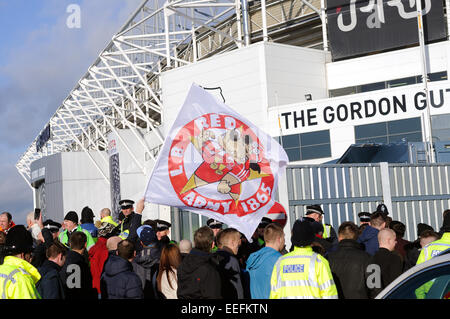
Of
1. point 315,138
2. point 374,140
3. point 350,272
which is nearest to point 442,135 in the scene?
point 374,140

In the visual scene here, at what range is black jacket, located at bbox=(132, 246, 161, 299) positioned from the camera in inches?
273

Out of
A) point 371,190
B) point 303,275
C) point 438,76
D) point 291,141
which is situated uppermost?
point 438,76

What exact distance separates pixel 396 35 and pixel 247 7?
769cm

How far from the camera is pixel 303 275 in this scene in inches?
192

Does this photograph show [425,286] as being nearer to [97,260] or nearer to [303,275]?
[303,275]

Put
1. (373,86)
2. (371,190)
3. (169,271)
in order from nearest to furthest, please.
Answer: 1. (169,271)
2. (371,190)
3. (373,86)

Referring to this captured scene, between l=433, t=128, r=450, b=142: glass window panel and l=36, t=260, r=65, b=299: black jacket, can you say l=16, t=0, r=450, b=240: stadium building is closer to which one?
l=433, t=128, r=450, b=142: glass window panel

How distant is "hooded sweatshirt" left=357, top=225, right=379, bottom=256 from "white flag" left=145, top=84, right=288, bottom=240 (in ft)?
3.82

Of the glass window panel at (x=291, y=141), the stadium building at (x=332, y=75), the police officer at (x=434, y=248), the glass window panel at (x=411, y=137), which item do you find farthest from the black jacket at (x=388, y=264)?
the glass window panel at (x=291, y=141)

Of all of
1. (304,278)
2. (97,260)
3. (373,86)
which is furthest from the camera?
(373,86)

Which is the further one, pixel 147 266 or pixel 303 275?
pixel 147 266

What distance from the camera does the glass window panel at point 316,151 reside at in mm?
27078

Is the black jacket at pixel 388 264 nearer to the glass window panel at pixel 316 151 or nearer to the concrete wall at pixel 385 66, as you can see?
the glass window panel at pixel 316 151

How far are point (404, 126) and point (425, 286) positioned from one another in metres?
22.5
